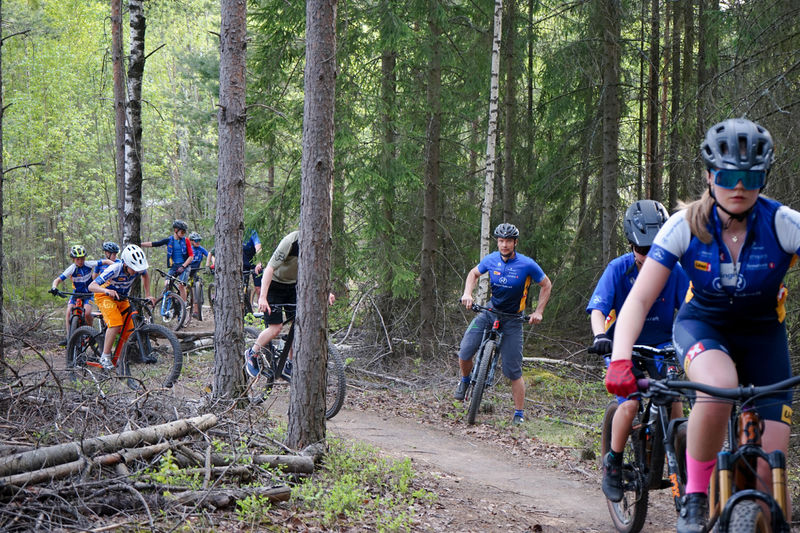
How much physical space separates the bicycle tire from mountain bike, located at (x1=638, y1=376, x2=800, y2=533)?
19.9 feet

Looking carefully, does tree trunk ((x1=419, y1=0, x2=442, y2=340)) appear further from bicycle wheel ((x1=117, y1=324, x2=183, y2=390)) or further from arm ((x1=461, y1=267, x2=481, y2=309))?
bicycle wheel ((x1=117, y1=324, x2=183, y2=390))

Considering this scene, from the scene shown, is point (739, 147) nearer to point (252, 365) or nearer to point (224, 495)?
point (224, 495)

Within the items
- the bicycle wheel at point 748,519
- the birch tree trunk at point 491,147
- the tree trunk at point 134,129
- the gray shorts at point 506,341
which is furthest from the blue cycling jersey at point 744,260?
the tree trunk at point 134,129

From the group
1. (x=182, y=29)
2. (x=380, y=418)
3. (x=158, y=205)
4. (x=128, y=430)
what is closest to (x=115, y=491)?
(x=128, y=430)

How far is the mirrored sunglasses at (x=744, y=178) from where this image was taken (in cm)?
302

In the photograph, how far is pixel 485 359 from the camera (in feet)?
30.1

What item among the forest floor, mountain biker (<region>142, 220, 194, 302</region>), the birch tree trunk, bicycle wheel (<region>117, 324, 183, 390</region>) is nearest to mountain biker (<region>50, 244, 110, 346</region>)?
bicycle wheel (<region>117, 324, 183, 390</region>)

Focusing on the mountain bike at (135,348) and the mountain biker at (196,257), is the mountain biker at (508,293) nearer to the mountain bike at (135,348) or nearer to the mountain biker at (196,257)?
the mountain bike at (135,348)

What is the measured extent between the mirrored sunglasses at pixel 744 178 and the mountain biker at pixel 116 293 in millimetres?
9477

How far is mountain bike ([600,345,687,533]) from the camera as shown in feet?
15.0

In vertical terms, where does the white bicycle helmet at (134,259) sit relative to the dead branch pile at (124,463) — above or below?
above

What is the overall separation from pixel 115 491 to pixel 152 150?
33737mm

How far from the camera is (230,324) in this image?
7.48m

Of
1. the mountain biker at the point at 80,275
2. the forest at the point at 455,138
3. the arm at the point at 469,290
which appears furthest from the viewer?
the forest at the point at 455,138
